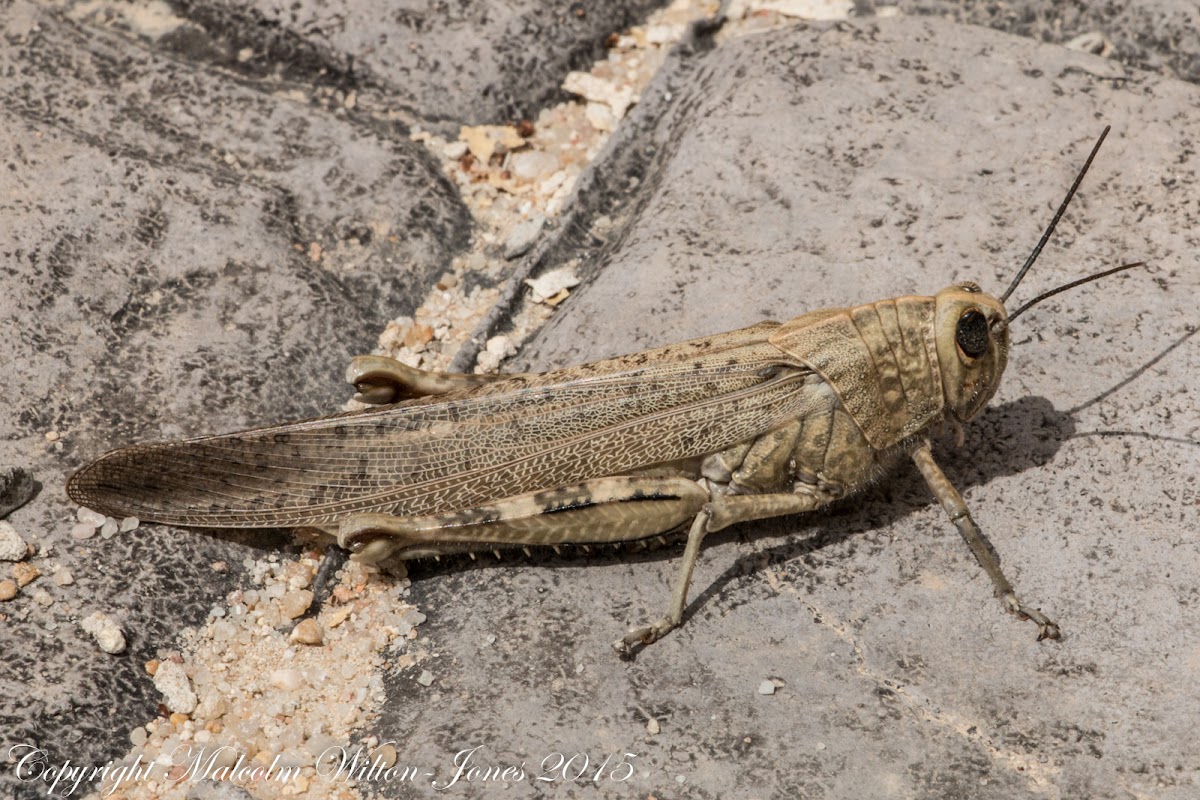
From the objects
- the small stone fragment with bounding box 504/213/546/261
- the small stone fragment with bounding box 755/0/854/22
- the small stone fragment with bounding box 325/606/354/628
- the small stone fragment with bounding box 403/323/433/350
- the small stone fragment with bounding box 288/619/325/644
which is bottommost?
the small stone fragment with bounding box 325/606/354/628

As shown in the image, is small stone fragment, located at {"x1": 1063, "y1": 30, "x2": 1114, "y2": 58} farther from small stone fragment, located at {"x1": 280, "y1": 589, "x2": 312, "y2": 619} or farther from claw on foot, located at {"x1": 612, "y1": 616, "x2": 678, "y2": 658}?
small stone fragment, located at {"x1": 280, "y1": 589, "x2": 312, "y2": 619}

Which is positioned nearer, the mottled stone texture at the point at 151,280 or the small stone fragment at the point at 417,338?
the mottled stone texture at the point at 151,280

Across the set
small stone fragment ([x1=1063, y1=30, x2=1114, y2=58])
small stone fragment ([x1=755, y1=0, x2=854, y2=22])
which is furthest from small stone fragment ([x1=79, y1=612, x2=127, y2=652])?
small stone fragment ([x1=1063, y1=30, x2=1114, y2=58])

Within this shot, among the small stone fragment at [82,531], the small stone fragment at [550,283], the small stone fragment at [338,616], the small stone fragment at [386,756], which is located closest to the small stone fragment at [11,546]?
the small stone fragment at [82,531]

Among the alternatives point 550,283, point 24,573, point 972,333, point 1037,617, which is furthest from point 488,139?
point 1037,617

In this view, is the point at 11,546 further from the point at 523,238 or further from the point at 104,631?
the point at 523,238

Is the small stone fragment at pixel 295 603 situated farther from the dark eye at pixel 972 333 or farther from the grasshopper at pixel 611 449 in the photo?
the dark eye at pixel 972 333

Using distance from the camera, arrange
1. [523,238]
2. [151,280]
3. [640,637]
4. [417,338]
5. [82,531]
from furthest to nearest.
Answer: [523,238]
[417,338]
[151,280]
[82,531]
[640,637]
